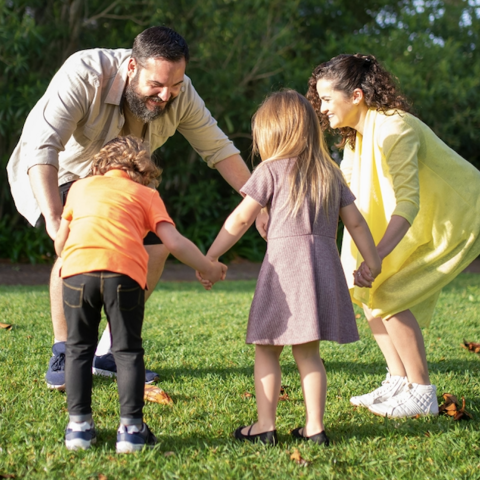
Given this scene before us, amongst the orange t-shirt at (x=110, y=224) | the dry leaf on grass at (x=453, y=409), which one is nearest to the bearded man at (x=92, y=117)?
the orange t-shirt at (x=110, y=224)

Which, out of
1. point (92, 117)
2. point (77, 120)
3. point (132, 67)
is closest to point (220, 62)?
point (132, 67)

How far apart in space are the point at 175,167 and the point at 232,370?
804cm

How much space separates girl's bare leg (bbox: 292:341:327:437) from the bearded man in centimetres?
117

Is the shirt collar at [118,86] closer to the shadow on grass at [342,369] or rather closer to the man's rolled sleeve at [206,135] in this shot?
the man's rolled sleeve at [206,135]

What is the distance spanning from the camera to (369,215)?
3127 millimetres

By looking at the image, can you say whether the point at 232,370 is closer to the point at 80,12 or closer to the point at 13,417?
the point at 13,417

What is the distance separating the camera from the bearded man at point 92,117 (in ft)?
10.5

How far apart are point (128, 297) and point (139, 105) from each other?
→ 1.47 meters

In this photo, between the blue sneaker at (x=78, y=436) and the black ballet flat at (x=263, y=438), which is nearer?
the blue sneaker at (x=78, y=436)

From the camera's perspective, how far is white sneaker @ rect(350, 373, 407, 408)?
10.2ft

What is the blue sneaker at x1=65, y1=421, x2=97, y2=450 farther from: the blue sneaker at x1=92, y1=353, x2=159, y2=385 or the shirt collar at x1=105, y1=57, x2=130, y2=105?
the shirt collar at x1=105, y1=57, x2=130, y2=105

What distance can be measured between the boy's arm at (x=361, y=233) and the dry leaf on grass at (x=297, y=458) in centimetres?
85

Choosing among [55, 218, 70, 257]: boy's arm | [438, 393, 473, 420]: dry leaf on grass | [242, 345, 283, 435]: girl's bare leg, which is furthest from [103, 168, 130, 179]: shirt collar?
[438, 393, 473, 420]: dry leaf on grass

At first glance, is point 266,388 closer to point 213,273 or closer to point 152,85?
point 213,273
